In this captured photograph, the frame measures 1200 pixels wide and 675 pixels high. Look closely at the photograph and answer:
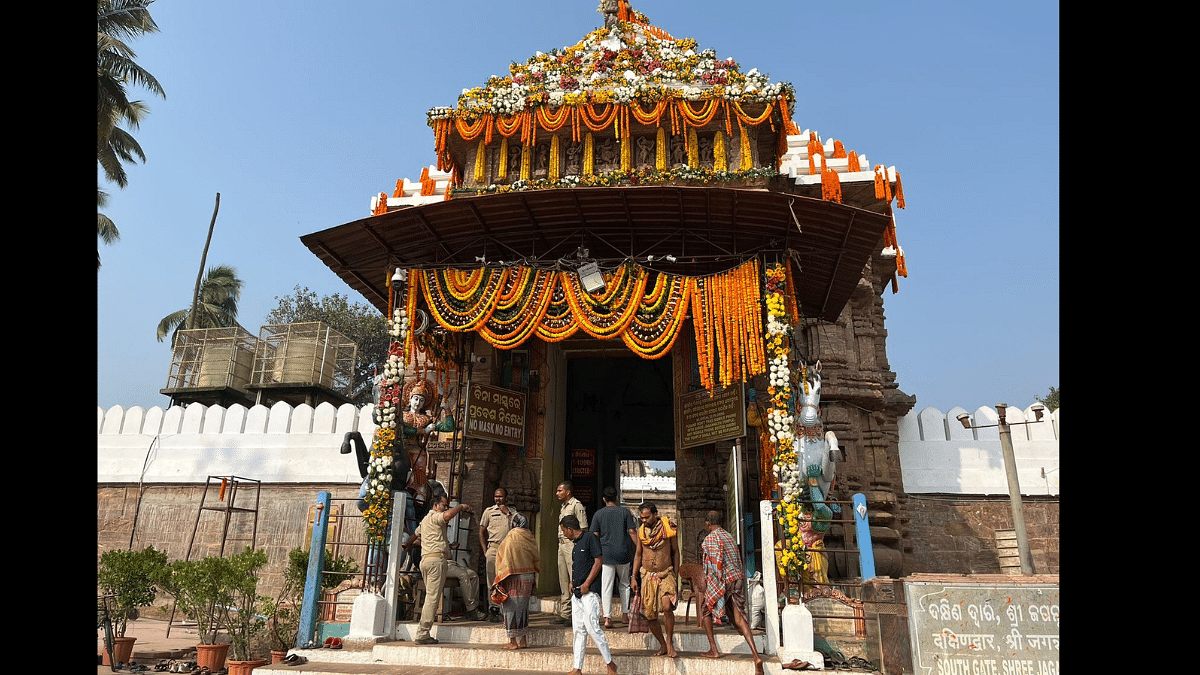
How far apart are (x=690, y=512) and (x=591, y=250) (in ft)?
14.7

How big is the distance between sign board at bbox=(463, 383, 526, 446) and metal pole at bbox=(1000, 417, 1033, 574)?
8569mm

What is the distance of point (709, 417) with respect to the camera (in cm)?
1148

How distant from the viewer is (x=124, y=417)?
651 inches

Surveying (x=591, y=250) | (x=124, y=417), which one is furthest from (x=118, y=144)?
(x=591, y=250)

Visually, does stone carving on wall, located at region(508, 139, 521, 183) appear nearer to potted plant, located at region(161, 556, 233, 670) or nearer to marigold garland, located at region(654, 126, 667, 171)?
marigold garland, located at region(654, 126, 667, 171)

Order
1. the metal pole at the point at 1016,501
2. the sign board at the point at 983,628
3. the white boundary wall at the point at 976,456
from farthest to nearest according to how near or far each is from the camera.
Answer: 1. the white boundary wall at the point at 976,456
2. the metal pole at the point at 1016,501
3. the sign board at the point at 983,628

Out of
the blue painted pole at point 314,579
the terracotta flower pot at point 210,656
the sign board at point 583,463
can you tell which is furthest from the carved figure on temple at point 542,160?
the terracotta flower pot at point 210,656

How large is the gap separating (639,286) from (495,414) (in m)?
3.38

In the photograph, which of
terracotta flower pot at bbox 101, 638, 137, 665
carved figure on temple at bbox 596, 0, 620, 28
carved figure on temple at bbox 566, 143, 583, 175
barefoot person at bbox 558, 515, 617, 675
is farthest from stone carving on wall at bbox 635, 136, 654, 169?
terracotta flower pot at bbox 101, 638, 137, 665

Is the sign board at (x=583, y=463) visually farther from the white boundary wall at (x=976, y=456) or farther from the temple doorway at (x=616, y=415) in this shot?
the white boundary wall at (x=976, y=456)

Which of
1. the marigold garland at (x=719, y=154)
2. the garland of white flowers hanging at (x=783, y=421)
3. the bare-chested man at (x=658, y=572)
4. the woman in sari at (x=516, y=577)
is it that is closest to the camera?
the bare-chested man at (x=658, y=572)

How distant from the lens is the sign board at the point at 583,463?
54.4 ft

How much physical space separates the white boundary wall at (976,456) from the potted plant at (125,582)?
12770 mm

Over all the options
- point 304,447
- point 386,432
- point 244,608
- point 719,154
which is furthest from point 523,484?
point 719,154
